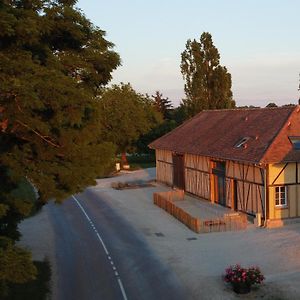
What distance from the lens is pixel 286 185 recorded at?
26.4 metres

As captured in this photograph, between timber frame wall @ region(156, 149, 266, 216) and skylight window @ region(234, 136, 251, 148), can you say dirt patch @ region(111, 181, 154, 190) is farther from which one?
skylight window @ region(234, 136, 251, 148)

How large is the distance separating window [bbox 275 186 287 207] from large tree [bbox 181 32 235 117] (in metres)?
21.5

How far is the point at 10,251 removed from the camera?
10312 millimetres

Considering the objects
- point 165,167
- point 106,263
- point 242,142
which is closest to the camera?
point 106,263

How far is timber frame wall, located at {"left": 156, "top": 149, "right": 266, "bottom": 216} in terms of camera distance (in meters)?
26.9

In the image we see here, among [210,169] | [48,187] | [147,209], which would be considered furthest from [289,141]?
[48,187]

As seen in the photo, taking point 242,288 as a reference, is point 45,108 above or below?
above

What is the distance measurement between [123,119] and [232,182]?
28.1 meters

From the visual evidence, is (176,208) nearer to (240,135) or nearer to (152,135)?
(240,135)

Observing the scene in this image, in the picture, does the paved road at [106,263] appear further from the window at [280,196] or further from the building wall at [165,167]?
the building wall at [165,167]

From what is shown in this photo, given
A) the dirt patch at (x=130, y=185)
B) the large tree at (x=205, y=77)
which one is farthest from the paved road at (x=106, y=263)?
the large tree at (x=205, y=77)

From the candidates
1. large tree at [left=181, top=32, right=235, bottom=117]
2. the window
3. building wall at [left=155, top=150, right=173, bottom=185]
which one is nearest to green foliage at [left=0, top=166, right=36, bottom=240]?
the window

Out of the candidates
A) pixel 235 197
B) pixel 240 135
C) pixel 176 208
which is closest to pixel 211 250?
pixel 176 208

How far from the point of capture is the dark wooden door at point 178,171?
38384mm
